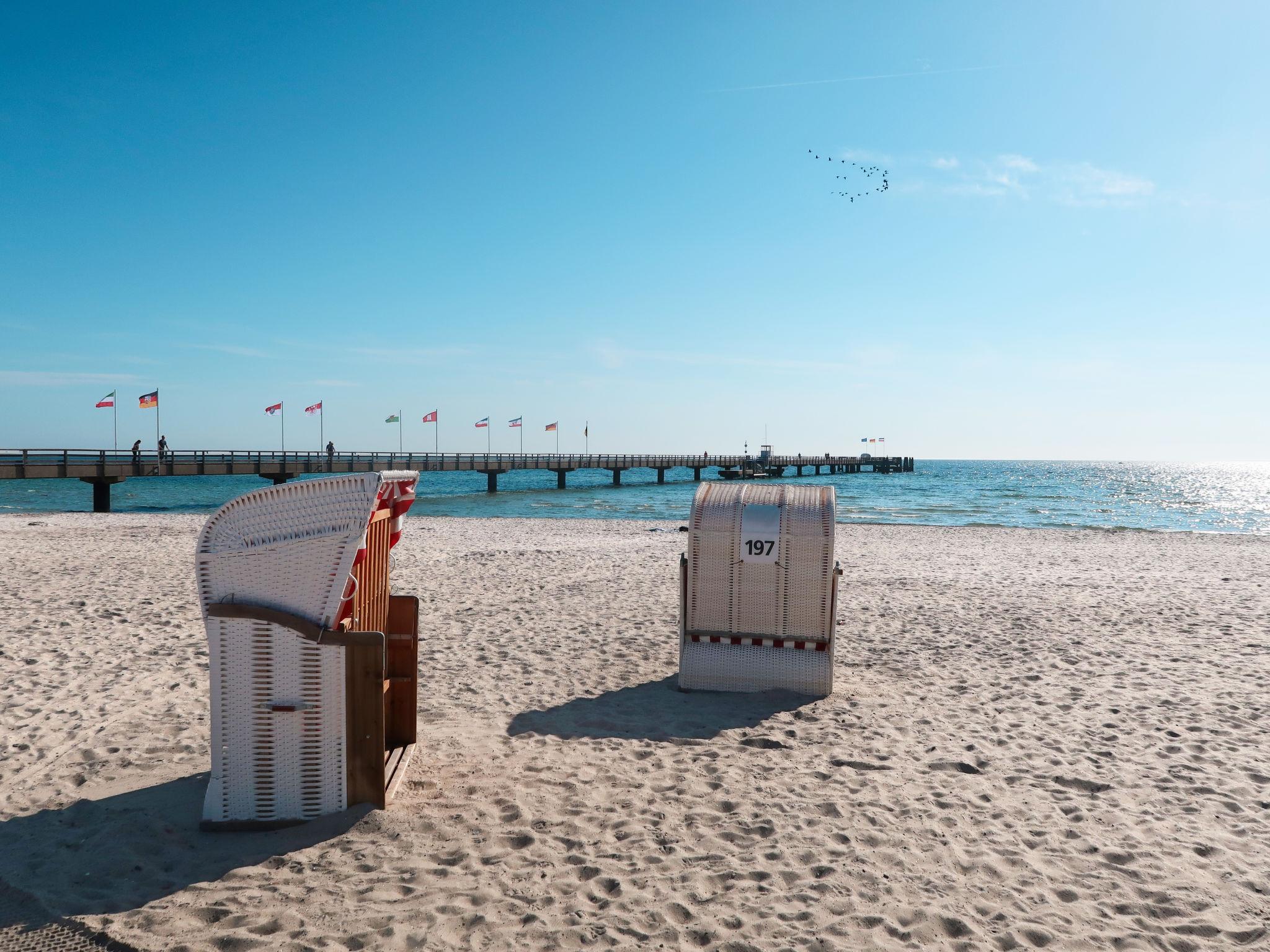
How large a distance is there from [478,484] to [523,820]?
279 feet

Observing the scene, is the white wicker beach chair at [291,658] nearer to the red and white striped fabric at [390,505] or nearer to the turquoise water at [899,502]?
the red and white striped fabric at [390,505]

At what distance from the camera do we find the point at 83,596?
33.7ft

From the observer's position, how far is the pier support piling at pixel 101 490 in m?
33.9

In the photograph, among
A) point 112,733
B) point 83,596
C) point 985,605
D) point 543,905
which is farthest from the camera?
point 985,605

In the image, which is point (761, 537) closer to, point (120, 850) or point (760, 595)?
point (760, 595)

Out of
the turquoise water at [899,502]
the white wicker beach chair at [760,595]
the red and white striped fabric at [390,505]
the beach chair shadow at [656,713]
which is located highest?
the red and white striped fabric at [390,505]

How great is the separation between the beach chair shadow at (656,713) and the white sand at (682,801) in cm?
4

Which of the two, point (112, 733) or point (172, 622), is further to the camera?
point (172, 622)

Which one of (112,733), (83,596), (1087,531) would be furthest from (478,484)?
(112,733)

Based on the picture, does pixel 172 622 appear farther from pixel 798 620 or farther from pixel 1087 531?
pixel 1087 531

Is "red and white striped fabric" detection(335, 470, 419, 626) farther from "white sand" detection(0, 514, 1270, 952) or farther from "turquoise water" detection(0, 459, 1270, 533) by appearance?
"turquoise water" detection(0, 459, 1270, 533)

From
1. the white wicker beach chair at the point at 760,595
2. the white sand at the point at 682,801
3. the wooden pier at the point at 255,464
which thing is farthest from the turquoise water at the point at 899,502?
the white wicker beach chair at the point at 760,595

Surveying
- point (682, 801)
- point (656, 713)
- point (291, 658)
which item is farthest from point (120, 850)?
point (656, 713)

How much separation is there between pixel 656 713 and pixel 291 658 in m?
3.05
